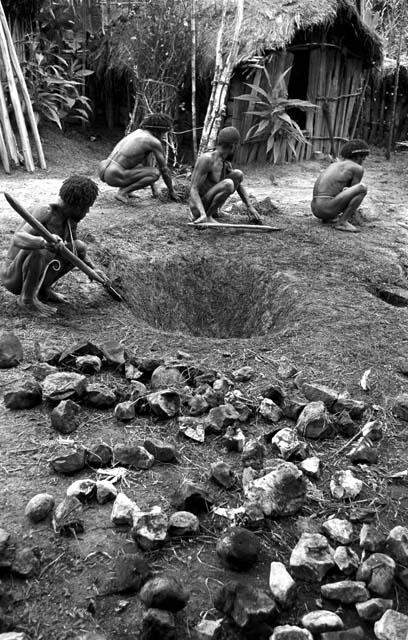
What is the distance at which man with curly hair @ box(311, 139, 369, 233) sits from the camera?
7.00 metres

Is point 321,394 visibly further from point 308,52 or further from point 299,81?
point 299,81

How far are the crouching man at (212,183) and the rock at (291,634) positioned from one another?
5128mm

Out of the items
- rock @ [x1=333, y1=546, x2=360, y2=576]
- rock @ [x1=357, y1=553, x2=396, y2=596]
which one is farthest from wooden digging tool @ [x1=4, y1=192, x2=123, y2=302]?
rock @ [x1=357, y1=553, x2=396, y2=596]

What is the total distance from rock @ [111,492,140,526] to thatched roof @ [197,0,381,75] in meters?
9.73

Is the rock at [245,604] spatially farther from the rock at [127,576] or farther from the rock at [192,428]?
the rock at [192,428]

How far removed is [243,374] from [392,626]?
5.94 feet

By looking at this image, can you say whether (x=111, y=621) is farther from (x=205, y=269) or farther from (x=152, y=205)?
(x=152, y=205)

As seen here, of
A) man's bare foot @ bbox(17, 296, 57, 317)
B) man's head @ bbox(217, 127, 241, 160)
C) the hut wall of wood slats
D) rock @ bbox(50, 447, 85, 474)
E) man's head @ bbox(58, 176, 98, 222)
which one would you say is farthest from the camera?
the hut wall of wood slats

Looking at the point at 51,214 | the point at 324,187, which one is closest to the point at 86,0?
the point at 324,187

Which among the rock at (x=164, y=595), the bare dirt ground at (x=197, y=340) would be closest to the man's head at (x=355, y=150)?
the bare dirt ground at (x=197, y=340)

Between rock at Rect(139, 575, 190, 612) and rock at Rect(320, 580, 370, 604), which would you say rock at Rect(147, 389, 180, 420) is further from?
rock at Rect(320, 580, 370, 604)

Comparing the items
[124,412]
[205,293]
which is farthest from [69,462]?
[205,293]

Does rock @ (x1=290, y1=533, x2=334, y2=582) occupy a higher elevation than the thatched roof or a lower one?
lower

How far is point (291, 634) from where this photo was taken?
1.80m
